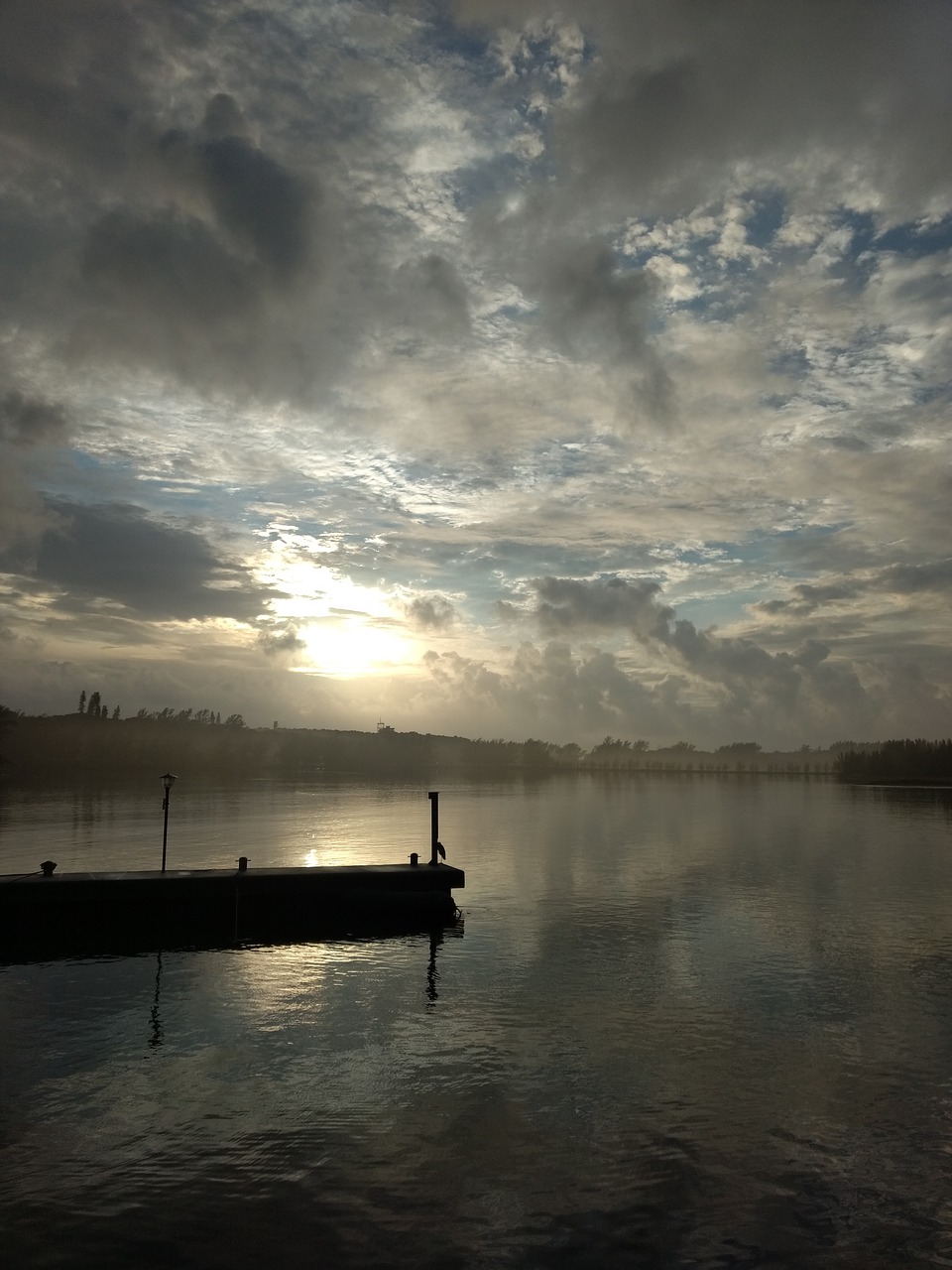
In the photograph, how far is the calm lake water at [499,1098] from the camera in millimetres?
12078

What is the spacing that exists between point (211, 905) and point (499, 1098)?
21.5 metres

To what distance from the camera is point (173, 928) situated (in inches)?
1332

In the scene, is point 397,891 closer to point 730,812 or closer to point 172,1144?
point 172,1144

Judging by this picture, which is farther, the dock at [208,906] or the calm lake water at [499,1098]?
the dock at [208,906]

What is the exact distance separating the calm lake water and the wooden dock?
302cm

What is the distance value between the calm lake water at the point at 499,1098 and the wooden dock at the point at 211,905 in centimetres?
302

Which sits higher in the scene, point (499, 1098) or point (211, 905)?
point (211, 905)

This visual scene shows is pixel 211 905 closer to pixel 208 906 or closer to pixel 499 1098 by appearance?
pixel 208 906

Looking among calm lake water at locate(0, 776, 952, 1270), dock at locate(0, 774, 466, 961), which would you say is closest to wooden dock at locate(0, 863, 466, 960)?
dock at locate(0, 774, 466, 961)

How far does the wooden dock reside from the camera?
1272 inches

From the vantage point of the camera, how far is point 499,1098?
16.8m

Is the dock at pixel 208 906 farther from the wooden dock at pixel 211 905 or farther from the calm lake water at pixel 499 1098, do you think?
the calm lake water at pixel 499 1098

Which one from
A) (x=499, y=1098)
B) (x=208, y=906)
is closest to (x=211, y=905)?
(x=208, y=906)

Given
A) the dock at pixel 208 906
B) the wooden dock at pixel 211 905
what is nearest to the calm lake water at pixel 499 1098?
the dock at pixel 208 906
